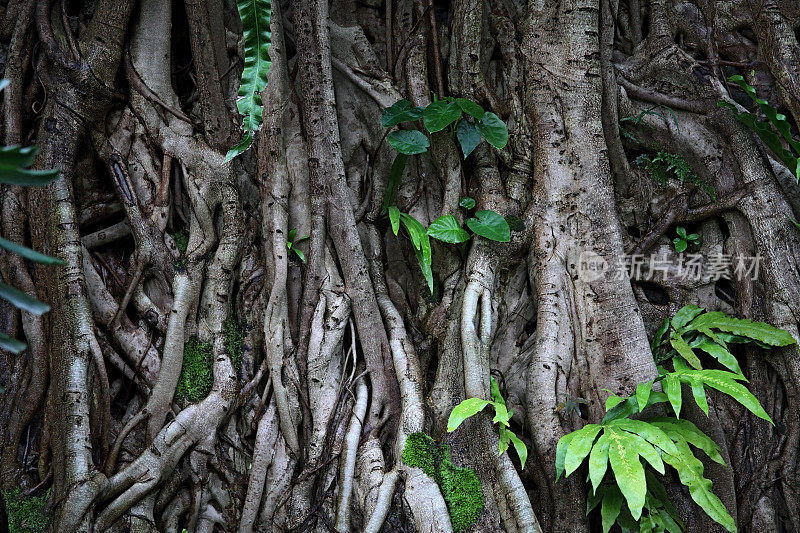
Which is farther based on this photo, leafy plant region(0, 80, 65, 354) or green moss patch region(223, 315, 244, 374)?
green moss patch region(223, 315, 244, 374)

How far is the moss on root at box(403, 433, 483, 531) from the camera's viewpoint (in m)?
2.45

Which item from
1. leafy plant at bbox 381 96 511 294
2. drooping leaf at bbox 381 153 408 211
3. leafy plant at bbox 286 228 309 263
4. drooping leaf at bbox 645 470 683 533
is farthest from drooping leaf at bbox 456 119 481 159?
drooping leaf at bbox 645 470 683 533

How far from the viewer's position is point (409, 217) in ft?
9.58

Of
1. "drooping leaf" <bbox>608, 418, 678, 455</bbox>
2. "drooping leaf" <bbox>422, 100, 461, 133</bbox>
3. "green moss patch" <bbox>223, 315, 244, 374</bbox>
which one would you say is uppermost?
"drooping leaf" <bbox>422, 100, 461, 133</bbox>

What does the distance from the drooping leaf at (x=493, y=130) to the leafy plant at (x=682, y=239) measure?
1.15 metres

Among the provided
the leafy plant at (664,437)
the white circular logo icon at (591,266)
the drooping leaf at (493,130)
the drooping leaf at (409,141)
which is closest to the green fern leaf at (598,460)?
the leafy plant at (664,437)

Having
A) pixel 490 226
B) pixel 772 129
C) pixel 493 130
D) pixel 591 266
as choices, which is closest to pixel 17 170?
pixel 490 226

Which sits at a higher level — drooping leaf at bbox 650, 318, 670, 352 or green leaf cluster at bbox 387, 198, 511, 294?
green leaf cluster at bbox 387, 198, 511, 294

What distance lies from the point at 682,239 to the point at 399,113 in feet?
5.64

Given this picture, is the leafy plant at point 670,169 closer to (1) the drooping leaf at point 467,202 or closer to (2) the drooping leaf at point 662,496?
(1) the drooping leaf at point 467,202

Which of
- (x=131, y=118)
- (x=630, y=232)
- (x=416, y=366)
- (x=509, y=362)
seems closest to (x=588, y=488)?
(x=509, y=362)

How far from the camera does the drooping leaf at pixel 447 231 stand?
2.80 meters

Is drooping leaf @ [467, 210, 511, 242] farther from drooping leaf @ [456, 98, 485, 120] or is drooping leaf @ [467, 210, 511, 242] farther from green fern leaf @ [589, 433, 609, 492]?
green fern leaf @ [589, 433, 609, 492]

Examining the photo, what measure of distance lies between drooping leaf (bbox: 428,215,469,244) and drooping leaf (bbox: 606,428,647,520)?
1.09 meters
